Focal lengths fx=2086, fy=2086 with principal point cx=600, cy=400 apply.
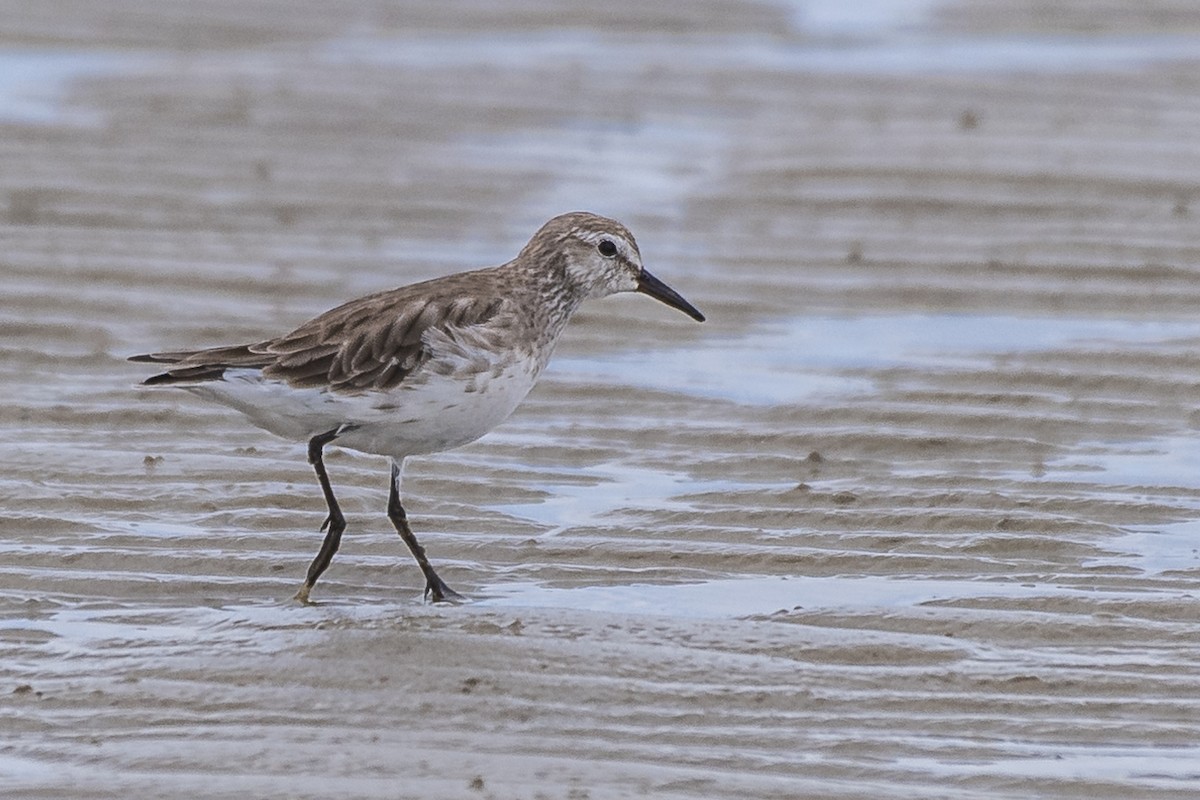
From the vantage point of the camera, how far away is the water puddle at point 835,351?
356 inches

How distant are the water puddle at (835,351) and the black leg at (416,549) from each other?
2320 mm

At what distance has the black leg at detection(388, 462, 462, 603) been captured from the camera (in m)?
6.66

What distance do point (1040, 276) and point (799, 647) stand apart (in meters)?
4.61

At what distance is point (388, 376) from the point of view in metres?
6.67

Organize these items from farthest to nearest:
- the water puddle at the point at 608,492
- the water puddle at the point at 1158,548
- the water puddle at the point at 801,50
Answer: the water puddle at the point at 801,50 → the water puddle at the point at 608,492 → the water puddle at the point at 1158,548

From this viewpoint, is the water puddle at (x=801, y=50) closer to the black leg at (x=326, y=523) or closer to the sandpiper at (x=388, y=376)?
the sandpiper at (x=388, y=376)

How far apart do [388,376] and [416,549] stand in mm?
567

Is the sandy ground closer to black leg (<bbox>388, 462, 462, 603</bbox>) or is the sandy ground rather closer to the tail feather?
black leg (<bbox>388, 462, 462, 603</bbox>)

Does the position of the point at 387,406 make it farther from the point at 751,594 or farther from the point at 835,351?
the point at 835,351

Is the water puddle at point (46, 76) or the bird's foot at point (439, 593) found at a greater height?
the water puddle at point (46, 76)

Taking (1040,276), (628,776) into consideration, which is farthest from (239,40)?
(628,776)

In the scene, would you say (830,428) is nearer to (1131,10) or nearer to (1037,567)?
(1037,567)

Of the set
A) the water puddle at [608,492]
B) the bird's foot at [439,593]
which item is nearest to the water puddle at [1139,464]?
the water puddle at [608,492]

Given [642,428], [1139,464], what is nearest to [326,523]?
[642,428]
